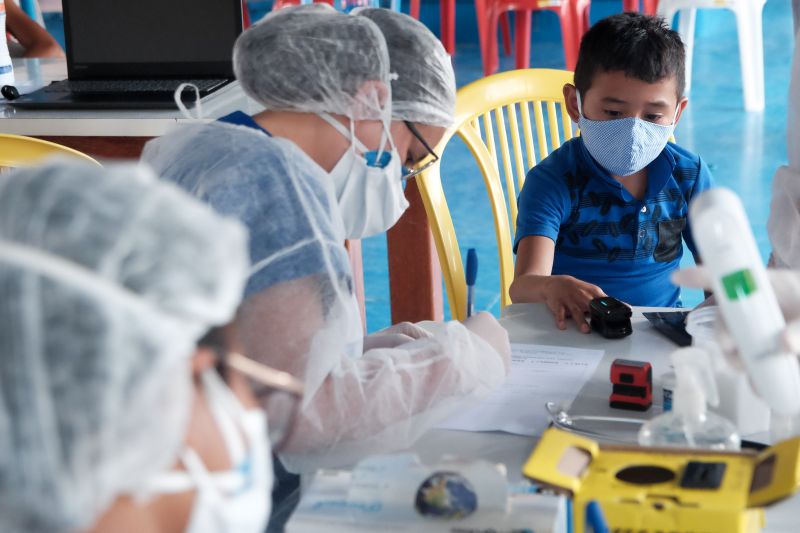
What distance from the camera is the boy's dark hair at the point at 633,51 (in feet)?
5.90

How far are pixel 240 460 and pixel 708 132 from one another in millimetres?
4411

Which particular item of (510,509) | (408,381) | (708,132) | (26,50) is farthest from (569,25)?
(510,509)

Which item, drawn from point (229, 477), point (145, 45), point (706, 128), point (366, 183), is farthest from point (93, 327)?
point (706, 128)

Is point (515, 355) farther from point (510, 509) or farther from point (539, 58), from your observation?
point (539, 58)

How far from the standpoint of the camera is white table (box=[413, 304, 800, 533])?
1106 mm

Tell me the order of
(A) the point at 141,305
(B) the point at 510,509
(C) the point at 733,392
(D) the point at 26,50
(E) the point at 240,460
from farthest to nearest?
1. (D) the point at 26,50
2. (C) the point at 733,392
3. (B) the point at 510,509
4. (E) the point at 240,460
5. (A) the point at 141,305

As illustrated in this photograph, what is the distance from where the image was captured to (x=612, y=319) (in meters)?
1.46

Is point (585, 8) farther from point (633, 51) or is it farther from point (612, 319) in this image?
point (612, 319)

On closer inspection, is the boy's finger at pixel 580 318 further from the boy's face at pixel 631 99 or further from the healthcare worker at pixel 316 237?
the boy's face at pixel 631 99

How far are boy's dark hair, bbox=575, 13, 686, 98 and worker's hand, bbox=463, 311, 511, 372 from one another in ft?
2.15

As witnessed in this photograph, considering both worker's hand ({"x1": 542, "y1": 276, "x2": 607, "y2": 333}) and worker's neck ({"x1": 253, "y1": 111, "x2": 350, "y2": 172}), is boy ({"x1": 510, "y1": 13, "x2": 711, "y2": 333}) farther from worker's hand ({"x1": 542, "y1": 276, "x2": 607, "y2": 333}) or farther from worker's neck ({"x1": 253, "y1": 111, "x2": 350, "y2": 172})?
worker's neck ({"x1": 253, "y1": 111, "x2": 350, "y2": 172})

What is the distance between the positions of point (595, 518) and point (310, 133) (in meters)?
0.79

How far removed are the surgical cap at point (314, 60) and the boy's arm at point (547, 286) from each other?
43 centimetres

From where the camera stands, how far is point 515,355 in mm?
1423
